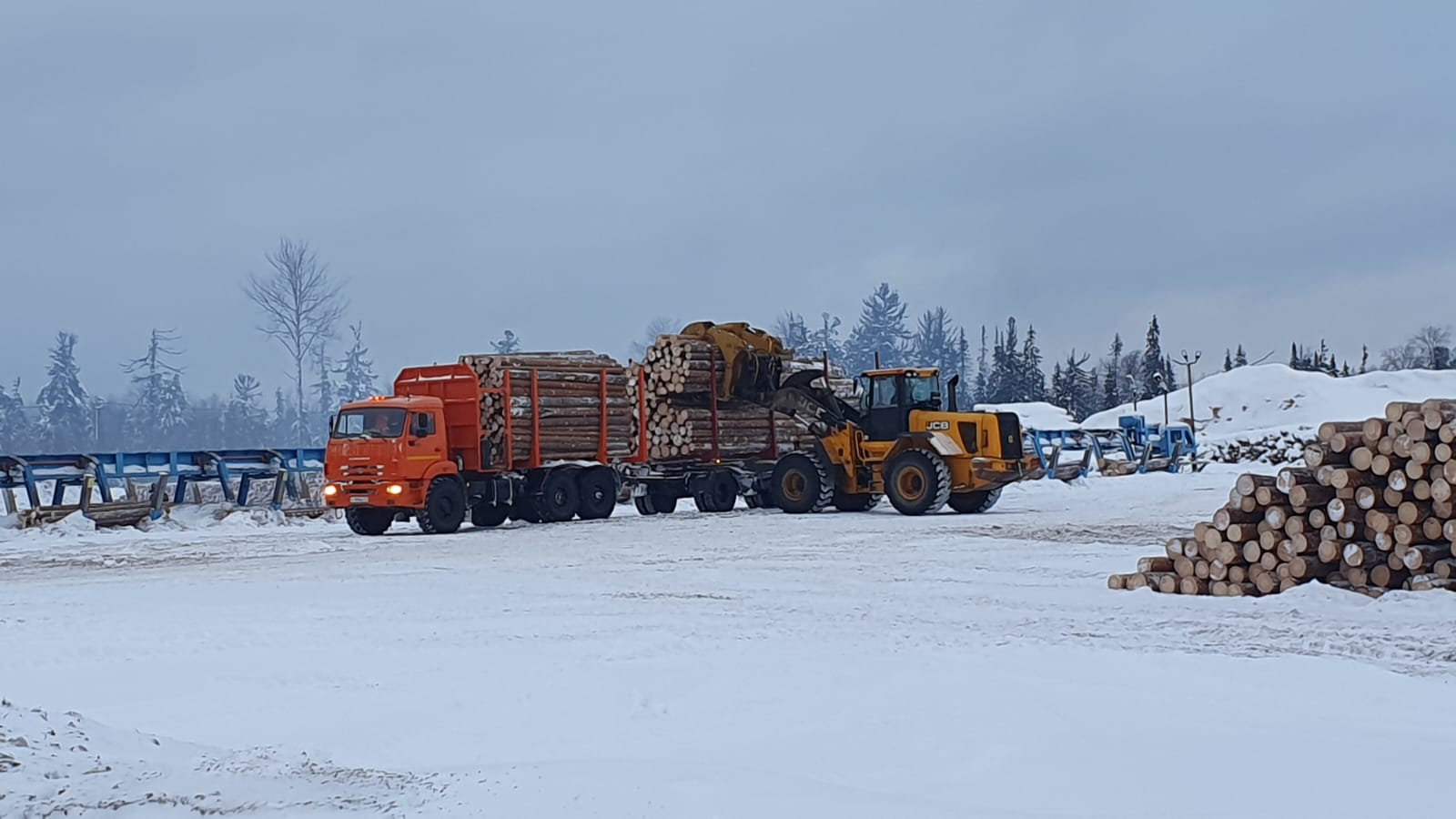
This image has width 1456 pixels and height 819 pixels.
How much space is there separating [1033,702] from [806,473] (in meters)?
18.2

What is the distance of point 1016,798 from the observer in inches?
227

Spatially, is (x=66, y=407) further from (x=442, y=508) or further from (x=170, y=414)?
(x=442, y=508)

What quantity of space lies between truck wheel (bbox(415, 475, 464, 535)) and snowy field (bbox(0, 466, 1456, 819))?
7456 mm

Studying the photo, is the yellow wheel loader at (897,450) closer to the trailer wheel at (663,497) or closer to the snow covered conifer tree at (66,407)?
the trailer wheel at (663,497)

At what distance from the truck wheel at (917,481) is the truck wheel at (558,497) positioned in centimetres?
589

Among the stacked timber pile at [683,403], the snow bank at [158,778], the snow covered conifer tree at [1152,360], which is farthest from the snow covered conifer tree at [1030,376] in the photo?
the snow bank at [158,778]

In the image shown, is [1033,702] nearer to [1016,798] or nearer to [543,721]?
[1016,798]

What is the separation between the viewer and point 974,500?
2534cm

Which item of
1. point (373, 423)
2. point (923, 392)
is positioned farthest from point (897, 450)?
point (373, 423)

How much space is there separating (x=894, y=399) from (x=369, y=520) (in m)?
9.67

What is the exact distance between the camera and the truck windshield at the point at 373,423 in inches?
889

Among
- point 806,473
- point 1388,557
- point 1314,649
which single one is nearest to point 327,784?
point 1314,649

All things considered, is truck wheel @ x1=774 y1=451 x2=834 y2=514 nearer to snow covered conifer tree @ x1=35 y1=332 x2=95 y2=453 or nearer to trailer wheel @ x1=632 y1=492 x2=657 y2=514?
trailer wheel @ x1=632 y1=492 x2=657 y2=514

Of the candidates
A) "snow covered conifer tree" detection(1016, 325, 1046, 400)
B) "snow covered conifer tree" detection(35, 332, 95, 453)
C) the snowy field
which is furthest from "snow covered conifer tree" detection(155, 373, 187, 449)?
the snowy field
